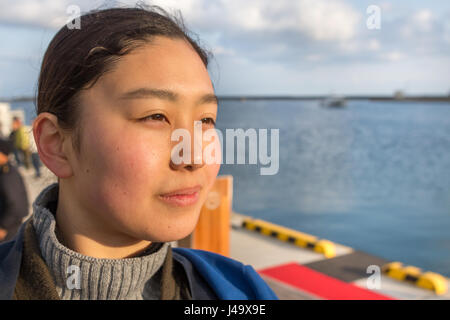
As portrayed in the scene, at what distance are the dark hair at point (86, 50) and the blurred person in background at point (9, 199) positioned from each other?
11.7 feet

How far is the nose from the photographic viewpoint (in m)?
1.21

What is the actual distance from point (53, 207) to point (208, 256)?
0.64m

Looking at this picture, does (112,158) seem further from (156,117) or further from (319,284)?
(319,284)

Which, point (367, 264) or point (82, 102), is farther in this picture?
point (367, 264)

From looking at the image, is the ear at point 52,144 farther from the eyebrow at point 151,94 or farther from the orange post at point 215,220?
the orange post at point 215,220

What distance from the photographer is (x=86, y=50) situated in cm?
130

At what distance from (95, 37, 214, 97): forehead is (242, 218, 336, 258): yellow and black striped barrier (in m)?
7.66

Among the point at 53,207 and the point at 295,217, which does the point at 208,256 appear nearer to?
the point at 53,207

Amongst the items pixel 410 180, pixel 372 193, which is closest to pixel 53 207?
pixel 372 193

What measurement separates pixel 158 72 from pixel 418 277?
22.9ft

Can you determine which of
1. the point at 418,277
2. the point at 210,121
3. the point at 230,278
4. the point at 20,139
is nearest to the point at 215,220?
→ the point at 418,277

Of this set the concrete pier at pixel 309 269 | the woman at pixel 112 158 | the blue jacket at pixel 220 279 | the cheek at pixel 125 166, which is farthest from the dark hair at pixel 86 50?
the concrete pier at pixel 309 269

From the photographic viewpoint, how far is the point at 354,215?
2650cm

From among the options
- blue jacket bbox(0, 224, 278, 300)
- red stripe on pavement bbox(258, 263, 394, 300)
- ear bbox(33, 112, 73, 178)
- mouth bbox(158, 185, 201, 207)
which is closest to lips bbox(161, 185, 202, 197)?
mouth bbox(158, 185, 201, 207)
